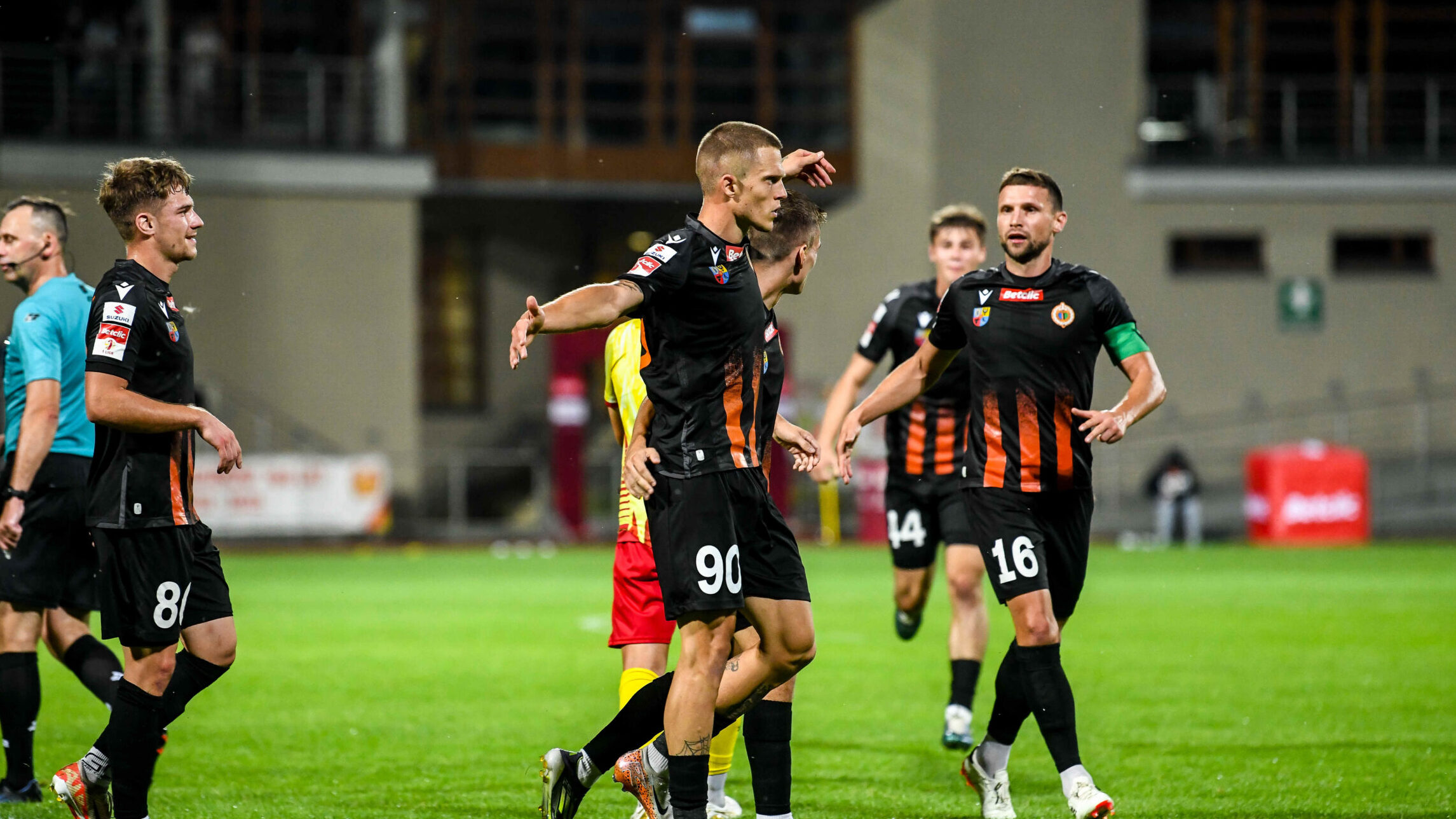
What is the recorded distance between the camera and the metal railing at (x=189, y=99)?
82.9 feet

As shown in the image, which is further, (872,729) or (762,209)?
(872,729)

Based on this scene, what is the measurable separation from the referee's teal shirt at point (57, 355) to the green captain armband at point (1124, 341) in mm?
3845

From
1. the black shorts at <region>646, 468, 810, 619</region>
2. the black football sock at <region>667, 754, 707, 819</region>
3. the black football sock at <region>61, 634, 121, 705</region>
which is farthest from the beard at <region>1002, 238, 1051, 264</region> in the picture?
the black football sock at <region>61, 634, 121, 705</region>

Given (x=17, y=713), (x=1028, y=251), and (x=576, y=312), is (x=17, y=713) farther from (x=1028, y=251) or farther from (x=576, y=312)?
(x=1028, y=251)

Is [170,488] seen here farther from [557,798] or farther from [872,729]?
[872,729]

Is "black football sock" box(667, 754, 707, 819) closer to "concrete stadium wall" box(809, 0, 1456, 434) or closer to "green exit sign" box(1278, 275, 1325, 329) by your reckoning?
"concrete stadium wall" box(809, 0, 1456, 434)

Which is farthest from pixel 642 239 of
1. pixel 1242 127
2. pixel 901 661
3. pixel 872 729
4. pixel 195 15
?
pixel 872 729

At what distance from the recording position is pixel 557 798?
18.5 ft

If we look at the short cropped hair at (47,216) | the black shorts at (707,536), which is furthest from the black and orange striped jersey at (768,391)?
the short cropped hair at (47,216)

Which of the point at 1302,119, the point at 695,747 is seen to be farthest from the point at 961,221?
the point at 1302,119

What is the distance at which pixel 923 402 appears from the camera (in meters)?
8.38

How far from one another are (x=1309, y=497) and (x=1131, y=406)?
20.6 meters

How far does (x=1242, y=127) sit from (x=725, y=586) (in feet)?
87.4

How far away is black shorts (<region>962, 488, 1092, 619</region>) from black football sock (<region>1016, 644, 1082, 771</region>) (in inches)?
9.9
